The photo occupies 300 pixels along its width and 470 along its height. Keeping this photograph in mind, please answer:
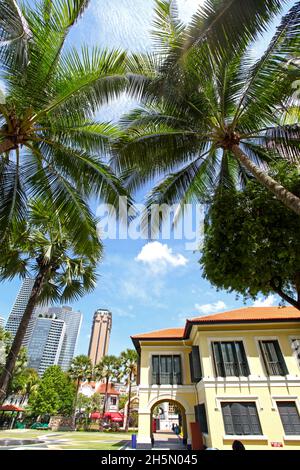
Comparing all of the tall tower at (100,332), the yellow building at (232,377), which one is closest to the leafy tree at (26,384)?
the yellow building at (232,377)

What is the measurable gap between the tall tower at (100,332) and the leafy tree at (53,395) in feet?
372

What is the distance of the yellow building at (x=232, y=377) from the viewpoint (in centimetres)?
1341

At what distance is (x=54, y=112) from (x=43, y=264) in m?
6.71

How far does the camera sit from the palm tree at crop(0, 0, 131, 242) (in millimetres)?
5148

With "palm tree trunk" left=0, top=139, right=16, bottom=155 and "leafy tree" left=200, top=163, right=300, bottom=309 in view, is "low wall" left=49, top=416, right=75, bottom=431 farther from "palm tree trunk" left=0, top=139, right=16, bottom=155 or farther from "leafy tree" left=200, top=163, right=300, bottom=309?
"palm tree trunk" left=0, top=139, right=16, bottom=155

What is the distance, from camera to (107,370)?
39281 mm

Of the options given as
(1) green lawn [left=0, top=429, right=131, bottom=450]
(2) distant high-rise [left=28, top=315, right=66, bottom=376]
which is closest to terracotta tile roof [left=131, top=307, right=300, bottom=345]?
(1) green lawn [left=0, top=429, right=131, bottom=450]

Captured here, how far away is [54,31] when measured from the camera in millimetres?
5297

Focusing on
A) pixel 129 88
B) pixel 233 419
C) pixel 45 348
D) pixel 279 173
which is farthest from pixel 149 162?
pixel 45 348

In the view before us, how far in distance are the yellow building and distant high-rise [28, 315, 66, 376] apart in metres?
155

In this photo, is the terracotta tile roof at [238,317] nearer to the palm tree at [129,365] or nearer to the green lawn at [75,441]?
the green lawn at [75,441]

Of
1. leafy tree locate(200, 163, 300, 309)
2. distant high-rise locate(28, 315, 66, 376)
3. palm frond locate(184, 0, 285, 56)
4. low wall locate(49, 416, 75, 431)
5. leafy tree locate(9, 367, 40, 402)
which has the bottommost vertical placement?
low wall locate(49, 416, 75, 431)

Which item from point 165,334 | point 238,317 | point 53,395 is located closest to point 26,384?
point 53,395
